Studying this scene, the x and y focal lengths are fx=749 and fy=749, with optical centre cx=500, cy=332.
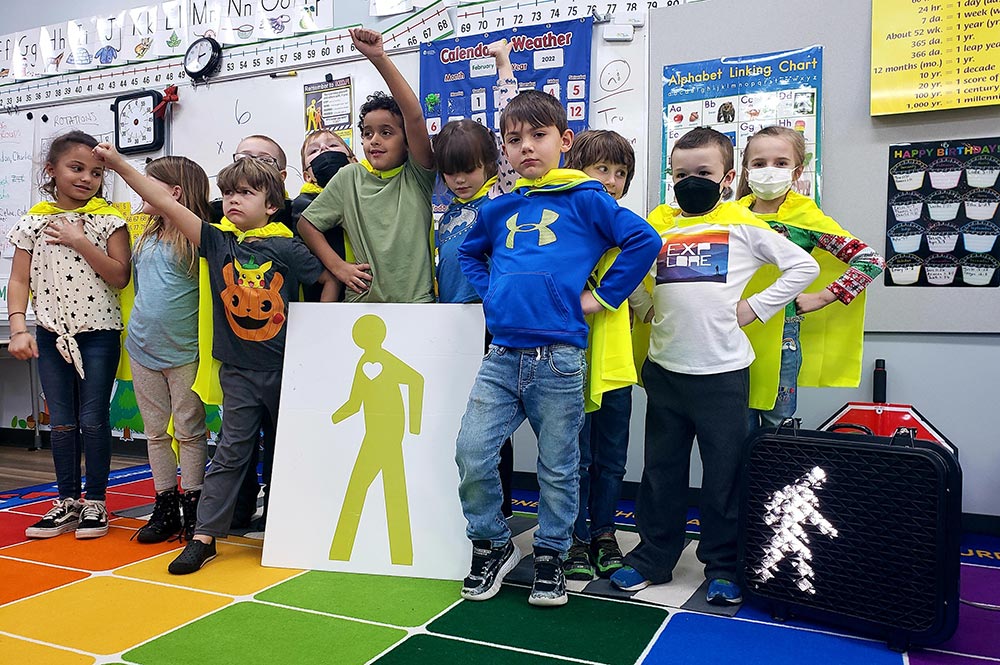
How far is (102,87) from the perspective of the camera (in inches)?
152

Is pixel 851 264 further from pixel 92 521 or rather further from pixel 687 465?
pixel 92 521

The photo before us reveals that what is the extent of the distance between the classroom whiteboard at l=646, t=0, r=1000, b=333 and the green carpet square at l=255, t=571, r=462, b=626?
5.61 ft

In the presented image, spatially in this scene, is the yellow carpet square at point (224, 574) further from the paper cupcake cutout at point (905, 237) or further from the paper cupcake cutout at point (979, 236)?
the paper cupcake cutout at point (979, 236)

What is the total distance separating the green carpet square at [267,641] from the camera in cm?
139

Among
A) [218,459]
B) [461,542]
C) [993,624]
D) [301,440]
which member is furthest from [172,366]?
[993,624]

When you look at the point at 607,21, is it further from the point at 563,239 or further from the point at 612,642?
the point at 612,642

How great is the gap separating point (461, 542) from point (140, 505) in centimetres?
149

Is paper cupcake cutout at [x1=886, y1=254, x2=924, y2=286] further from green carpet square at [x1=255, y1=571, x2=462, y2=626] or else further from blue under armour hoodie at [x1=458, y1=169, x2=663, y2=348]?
green carpet square at [x1=255, y1=571, x2=462, y2=626]

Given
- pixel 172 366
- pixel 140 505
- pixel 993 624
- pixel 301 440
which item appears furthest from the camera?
pixel 140 505

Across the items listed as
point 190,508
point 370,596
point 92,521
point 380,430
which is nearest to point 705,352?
point 380,430

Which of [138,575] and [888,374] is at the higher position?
[888,374]

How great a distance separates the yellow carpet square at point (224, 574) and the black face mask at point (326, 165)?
1.08 m

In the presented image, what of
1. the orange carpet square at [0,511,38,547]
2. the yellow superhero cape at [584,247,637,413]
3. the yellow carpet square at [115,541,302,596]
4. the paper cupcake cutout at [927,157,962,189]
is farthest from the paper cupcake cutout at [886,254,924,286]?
the orange carpet square at [0,511,38,547]

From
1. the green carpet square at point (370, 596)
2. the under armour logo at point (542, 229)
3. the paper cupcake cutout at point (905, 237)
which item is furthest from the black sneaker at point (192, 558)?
the paper cupcake cutout at point (905, 237)
